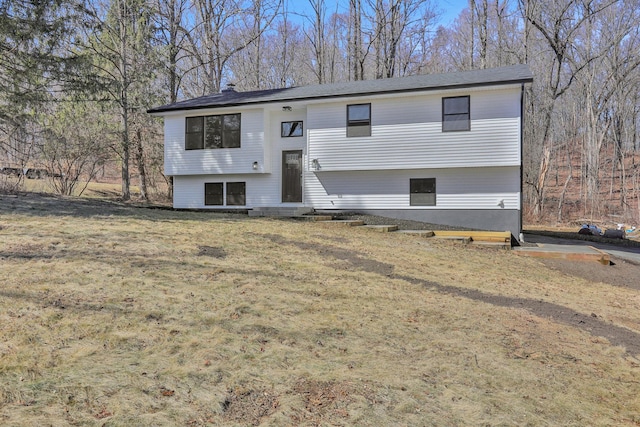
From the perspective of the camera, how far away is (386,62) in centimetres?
2455

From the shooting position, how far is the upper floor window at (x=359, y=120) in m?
13.6

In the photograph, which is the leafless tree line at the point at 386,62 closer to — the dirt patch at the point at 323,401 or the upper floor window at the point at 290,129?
the upper floor window at the point at 290,129

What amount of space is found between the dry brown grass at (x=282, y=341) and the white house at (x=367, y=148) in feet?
20.3

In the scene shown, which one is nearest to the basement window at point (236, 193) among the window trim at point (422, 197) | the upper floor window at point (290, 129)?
the upper floor window at point (290, 129)

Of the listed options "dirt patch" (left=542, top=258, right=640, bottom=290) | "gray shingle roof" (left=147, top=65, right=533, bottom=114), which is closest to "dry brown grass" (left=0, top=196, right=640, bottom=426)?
"dirt patch" (left=542, top=258, right=640, bottom=290)

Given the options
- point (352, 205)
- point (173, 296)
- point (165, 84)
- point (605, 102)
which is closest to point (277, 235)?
point (173, 296)

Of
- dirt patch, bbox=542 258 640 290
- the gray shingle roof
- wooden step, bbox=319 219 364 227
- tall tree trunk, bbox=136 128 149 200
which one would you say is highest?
the gray shingle roof

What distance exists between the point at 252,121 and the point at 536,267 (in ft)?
34.0

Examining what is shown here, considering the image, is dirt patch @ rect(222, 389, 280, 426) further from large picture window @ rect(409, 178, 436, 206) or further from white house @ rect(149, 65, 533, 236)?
large picture window @ rect(409, 178, 436, 206)

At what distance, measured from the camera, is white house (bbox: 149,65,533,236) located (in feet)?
41.0

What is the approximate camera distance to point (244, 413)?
248 cm

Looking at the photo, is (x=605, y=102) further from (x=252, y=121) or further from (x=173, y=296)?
(x=173, y=296)

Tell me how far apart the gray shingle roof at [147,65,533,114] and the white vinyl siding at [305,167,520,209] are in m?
2.61

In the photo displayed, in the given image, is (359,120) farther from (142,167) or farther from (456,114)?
(142,167)
